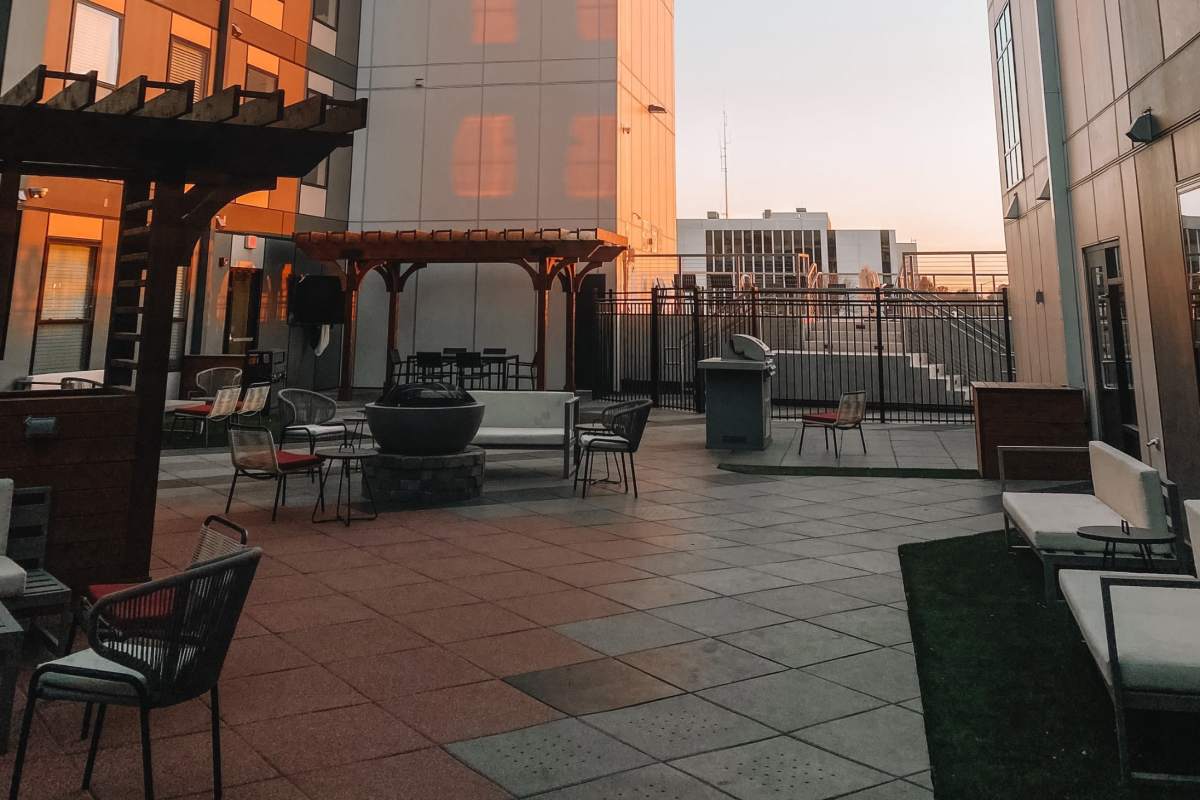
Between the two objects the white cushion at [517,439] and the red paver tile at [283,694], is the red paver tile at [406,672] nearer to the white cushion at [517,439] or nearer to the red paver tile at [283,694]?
the red paver tile at [283,694]

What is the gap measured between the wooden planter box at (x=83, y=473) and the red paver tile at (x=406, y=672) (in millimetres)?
1864

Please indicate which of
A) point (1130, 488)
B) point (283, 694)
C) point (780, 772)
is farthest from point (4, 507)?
point (1130, 488)

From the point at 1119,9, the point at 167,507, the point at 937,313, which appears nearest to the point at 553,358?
the point at 937,313

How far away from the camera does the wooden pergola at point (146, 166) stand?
4.20 meters

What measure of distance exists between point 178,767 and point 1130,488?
5.39m

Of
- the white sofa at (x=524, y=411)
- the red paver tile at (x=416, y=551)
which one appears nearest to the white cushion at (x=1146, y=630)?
the red paver tile at (x=416, y=551)

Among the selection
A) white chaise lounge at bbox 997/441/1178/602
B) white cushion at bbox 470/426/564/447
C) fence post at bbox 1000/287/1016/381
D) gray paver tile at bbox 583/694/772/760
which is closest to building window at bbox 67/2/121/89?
white cushion at bbox 470/426/564/447

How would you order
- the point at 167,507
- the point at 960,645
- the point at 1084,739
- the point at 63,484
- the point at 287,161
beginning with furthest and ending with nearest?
the point at 167,507 < the point at 287,161 < the point at 63,484 < the point at 960,645 < the point at 1084,739

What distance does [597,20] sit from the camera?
64.7ft

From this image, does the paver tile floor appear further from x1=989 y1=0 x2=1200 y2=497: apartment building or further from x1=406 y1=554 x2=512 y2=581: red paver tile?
x1=989 y1=0 x2=1200 y2=497: apartment building

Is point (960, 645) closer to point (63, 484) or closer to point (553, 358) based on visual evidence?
point (63, 484)

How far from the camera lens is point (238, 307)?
16.9 meters

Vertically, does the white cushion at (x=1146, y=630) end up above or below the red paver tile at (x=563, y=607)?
above

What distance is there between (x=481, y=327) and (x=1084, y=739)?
18.3 meters
